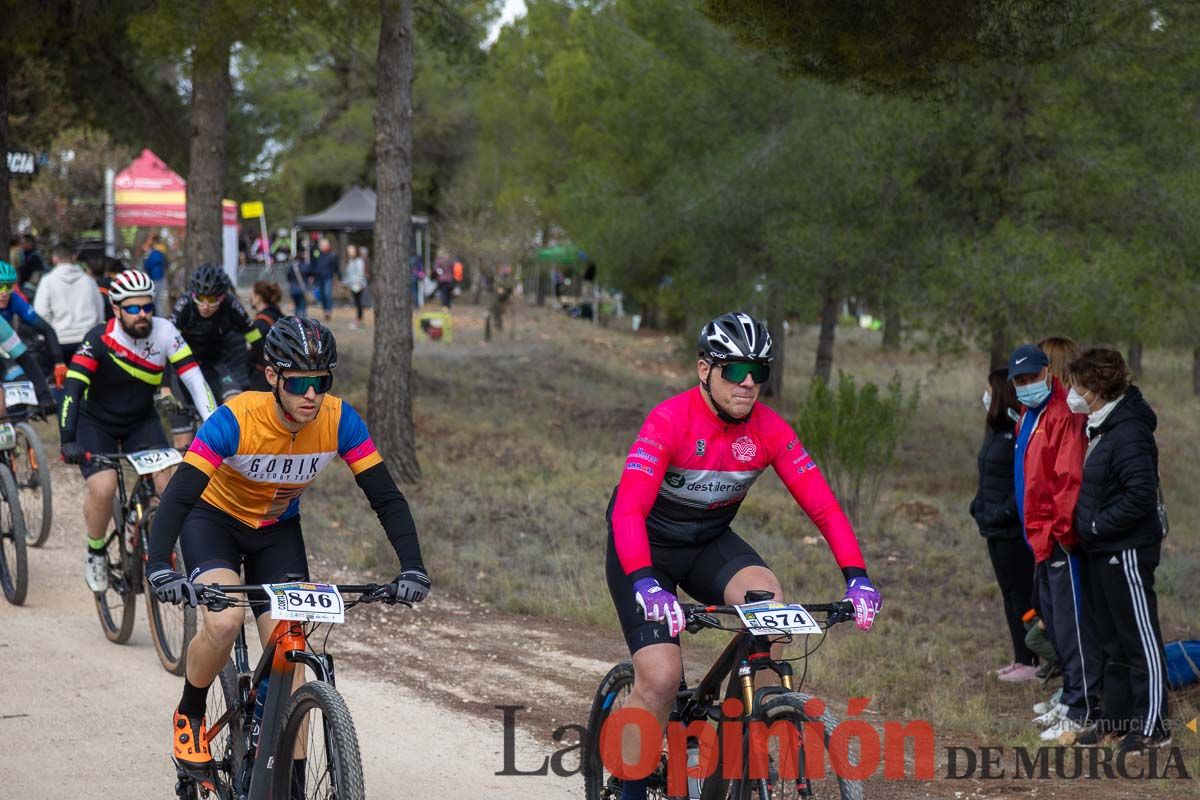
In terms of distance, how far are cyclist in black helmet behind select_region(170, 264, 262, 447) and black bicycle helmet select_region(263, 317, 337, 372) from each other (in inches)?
202

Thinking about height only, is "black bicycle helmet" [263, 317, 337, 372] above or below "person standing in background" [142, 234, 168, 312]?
below

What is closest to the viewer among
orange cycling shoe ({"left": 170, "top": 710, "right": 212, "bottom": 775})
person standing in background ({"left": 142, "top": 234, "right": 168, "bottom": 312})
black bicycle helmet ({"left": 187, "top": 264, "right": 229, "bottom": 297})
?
orange cycling shoe ({"left": 170, "top": 710, "right": 212, "bottom": 775})

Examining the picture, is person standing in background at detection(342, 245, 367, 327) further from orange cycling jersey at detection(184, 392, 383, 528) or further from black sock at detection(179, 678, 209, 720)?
black sock at detection(179, 678, 209, 720)

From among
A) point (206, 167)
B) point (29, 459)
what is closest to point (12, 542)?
point (29, 459)

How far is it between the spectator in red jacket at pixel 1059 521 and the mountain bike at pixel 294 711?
4.16 m

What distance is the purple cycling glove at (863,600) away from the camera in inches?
184

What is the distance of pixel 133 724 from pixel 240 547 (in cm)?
205

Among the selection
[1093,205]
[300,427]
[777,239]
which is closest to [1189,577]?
[1093,205]

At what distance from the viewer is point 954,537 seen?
1519 centimetres

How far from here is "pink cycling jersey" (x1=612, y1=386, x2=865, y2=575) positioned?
496 centimetres

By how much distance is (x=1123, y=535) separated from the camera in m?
7.01

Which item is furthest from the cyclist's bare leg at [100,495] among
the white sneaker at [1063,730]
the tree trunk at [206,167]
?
the tree trunk at [206,167]

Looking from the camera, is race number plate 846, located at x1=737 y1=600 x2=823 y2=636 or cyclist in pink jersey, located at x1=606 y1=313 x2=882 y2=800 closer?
race number plate 846, located at x1=737 y1=600 x2=823 y2=636

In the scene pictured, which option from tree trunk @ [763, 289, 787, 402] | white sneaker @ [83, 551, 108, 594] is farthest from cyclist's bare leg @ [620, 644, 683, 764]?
tree trunk @ [763, 289, 787, 402]
